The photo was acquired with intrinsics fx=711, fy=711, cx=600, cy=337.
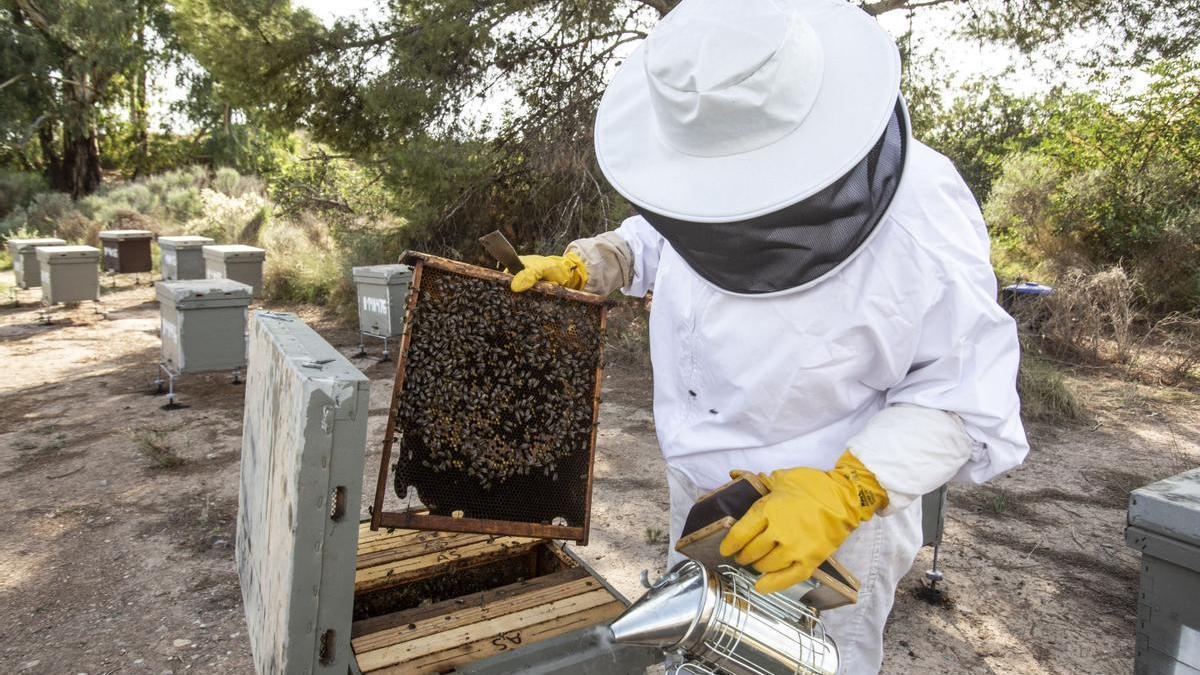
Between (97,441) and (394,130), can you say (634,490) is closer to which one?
(97,441)

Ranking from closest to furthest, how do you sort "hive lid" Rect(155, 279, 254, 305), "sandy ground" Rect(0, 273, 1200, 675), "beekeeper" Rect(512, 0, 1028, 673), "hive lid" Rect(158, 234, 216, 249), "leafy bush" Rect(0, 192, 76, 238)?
"beekeeper" Rect(512, 0, 1028, 673), "sandy ground" Rect(0, 273, 1200, 675), "hive lid" Rect(155, 279, 254, 305), "hive lid" Rect(158, 234, 216, 249), "leafy bush" Rect(0, 192, 76, 238)

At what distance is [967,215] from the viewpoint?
158cm

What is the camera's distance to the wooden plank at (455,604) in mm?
1753

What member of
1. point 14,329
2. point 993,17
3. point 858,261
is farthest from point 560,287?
point 14,329

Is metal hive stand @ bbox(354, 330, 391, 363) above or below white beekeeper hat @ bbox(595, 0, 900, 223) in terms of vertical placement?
below

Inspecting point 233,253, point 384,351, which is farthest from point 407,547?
point 233,253

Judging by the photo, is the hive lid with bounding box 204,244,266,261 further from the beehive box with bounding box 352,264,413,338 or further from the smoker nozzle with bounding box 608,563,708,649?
the smoker nozzle with bounding box 608,563,708,649

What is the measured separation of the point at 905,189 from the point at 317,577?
148 centimetres

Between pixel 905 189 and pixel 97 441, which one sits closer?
pixel 905 189

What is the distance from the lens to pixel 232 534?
13.3ft

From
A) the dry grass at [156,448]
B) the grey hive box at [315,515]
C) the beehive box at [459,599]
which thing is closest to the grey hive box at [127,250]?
the dry grass at [156,448]

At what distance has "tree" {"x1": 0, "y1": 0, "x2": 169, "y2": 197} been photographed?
1764cm

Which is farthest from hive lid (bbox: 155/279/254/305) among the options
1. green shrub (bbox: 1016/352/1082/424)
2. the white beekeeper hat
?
green shrub (bbox: 1016/352/1082/424)

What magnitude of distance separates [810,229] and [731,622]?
775 millimetres
